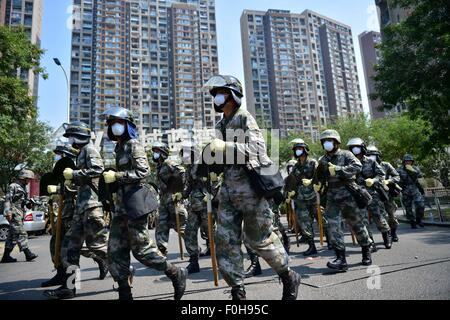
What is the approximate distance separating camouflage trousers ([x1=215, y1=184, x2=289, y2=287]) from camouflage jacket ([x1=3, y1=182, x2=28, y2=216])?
7.31 metres

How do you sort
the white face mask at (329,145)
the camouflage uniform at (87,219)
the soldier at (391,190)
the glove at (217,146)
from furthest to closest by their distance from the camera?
the soldier at (391,190) → the white face mask at (329,145) → the camouflage uniform at (87,219) → the glove at (217,146)

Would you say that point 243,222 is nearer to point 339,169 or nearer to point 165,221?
point 339,169

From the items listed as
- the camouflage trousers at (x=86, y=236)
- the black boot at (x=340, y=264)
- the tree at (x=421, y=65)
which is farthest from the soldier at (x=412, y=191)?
the camouflage trousers at (x=86, y=236)

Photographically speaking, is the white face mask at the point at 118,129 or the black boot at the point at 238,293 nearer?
the black boot at the point at 238,293

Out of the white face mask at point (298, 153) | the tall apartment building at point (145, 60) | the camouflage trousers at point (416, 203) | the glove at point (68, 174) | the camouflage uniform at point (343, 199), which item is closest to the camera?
the glove at point (68, 174)

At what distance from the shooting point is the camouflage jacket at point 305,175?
7.02 m

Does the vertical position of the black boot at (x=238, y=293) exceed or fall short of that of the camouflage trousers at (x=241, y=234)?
it falls short

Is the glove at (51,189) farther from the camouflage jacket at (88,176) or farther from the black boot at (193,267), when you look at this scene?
the black boot at (193,267)

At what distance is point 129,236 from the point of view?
3.59 metres

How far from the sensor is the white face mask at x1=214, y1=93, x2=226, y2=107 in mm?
3486

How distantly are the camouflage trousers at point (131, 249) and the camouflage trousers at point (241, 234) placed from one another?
2.76ft

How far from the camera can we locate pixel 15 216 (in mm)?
8078

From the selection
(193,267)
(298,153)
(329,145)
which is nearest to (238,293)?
(193,267)
